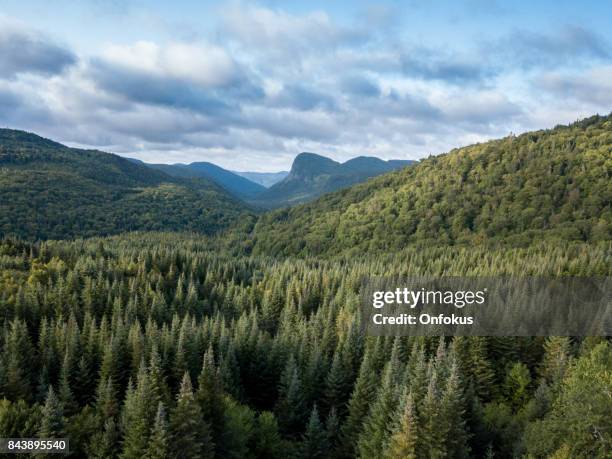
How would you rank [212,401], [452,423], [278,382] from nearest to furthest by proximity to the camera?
[452,423] < [212,401] < [278,382]

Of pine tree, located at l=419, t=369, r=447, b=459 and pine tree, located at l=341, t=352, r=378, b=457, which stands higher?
pine tree, located at l=419, t=369, r=447, b=459

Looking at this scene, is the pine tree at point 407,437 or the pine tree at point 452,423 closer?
the pine tree at point 407,437

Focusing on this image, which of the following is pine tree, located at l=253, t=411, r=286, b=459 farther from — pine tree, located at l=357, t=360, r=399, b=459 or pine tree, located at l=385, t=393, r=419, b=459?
pine tree, located at l=385, t=393, r=419, b=459

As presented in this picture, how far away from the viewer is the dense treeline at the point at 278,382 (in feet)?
130

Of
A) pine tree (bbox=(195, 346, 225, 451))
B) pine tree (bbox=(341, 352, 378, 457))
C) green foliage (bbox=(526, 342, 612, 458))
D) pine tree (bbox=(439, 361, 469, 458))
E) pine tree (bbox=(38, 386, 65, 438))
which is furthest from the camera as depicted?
pine tree (bbox=(341, 352, 378, 457))

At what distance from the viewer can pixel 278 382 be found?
7150 cm

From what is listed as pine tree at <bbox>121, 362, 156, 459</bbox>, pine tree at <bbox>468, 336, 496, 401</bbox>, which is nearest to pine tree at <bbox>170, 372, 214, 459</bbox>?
pine tree at <bbox>121, 362, 156, 459</bbox>

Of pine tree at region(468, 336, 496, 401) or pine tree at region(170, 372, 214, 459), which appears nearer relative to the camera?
pine tree at region(170, 372, 214, 459)

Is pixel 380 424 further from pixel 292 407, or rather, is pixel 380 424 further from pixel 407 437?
pixel 292 407

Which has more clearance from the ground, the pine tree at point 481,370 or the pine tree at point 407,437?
the pine tree at point 407,437

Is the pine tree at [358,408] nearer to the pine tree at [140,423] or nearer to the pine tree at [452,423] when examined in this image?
the pine tree at [452,423]

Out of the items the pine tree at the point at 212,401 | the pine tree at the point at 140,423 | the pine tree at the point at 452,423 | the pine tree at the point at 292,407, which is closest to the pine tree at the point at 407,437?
the pine tree at the point at 452,423

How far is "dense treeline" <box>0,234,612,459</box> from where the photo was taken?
130 feet

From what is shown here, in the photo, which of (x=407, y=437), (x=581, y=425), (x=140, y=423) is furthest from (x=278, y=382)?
(x=581, y=425)
